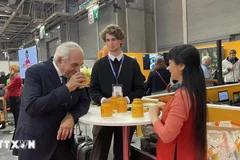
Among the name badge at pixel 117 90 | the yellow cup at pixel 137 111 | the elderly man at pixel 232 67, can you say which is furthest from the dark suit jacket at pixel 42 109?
the elderly man at pixel 232 67

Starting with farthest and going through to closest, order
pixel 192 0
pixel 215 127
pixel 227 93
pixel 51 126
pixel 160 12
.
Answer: pixel 160 12
pixel 192 0
pixel 227 93
pixel 215 127
pixel 51 126

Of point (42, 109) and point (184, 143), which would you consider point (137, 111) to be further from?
point (42, 109)

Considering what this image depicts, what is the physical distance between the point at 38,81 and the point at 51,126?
26 centimetres

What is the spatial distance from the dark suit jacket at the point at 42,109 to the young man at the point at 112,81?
605 millimetres

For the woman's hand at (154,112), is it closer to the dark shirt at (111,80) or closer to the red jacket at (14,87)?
the dark shirt at (111,80)

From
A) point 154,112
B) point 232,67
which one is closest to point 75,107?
point 154,112

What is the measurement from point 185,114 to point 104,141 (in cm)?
93

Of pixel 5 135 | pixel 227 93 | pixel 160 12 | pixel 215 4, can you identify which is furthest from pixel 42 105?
pixel 160 12

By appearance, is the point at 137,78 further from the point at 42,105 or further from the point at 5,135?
the point at 5,135

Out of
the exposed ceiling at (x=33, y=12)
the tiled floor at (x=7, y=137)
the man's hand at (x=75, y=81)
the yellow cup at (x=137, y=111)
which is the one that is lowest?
the tiled floor at (x=7, y=137)

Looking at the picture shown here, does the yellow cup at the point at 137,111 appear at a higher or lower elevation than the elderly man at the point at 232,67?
lower

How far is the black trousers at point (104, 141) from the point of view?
1.80 m

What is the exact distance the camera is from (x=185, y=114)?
1.09 m

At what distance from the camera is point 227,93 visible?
289 cm
